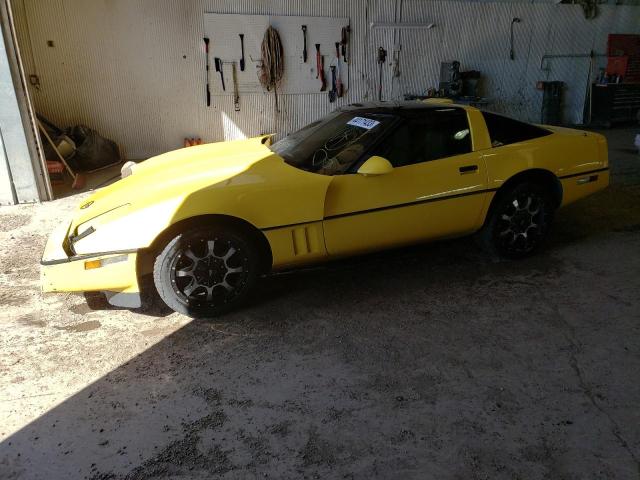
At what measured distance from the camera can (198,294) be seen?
10.5 ft

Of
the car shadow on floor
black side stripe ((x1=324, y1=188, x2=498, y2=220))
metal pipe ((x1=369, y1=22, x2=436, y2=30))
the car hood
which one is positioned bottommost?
the car shadow on floor

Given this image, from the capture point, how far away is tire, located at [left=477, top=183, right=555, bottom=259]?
12.8 ft

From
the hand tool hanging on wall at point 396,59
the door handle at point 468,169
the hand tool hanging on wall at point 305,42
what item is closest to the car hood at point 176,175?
the door handle at point 468,169

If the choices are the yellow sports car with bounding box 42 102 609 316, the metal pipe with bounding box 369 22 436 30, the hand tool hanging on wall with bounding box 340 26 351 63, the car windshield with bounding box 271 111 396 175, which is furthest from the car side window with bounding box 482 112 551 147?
the metal pipe with bounding box 369 22 436 30

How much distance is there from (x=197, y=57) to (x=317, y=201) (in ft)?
20.9

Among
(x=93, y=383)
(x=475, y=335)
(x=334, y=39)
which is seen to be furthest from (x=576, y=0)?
(x=93, y=383)

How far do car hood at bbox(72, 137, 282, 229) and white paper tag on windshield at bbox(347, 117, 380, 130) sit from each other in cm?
67

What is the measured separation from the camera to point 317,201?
3.21m

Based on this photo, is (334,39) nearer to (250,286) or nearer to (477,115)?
(477,115)

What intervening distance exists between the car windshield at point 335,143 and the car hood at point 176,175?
0.19 m

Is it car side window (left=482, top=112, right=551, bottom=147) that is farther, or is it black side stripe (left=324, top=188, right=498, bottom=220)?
car side window (left=482, top=112, right=551, bottom=147)

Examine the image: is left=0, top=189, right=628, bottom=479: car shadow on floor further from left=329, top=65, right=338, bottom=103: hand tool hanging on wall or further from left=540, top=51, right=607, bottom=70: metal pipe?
left=540, top=51, right=607, bottom=70: metal pipe

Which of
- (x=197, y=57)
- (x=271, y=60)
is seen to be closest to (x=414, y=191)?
(x=271, y=60)

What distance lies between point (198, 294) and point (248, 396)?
90cm
